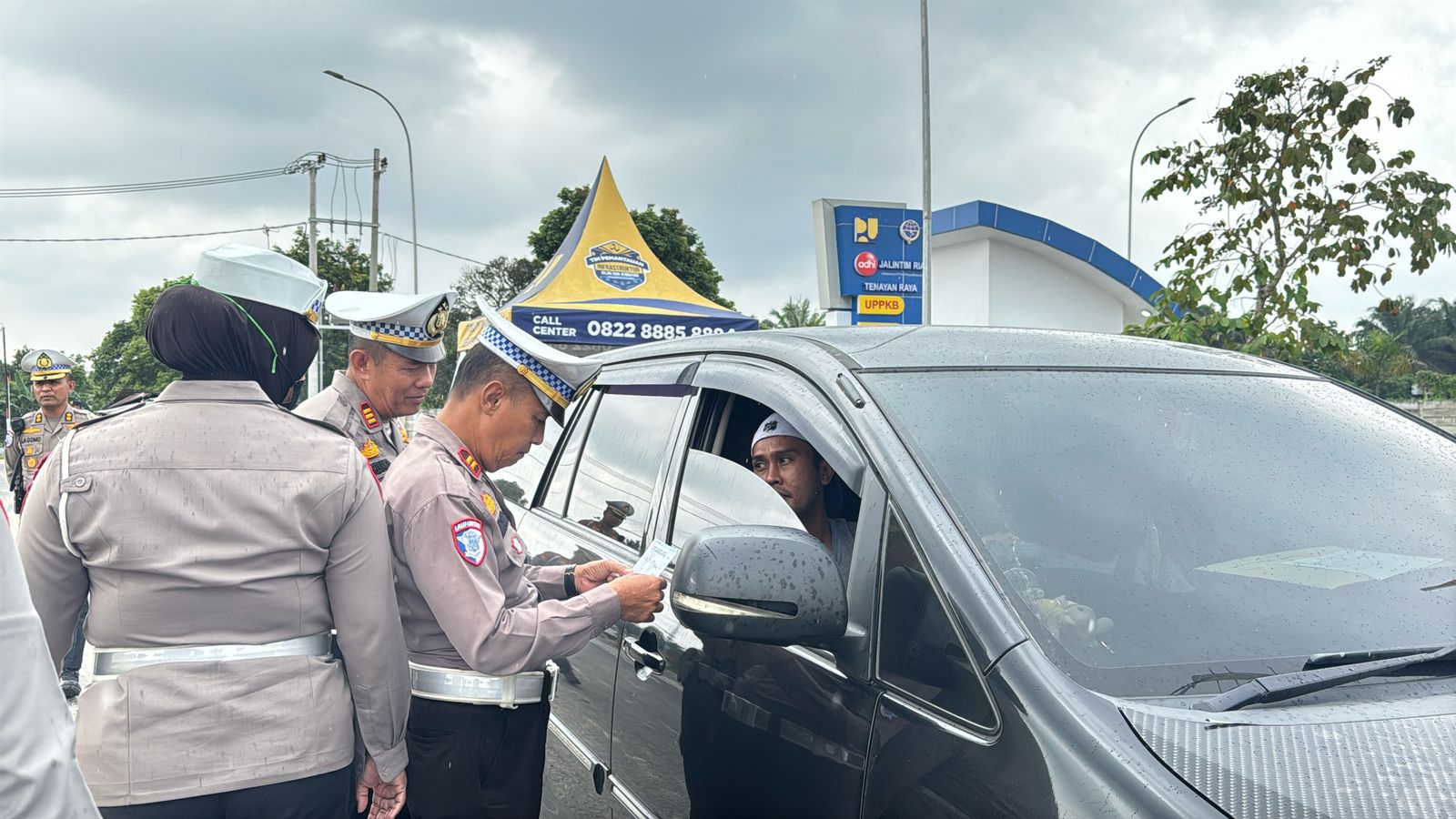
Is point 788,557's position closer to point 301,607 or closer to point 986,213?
point 301,607

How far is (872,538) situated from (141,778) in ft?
4.33

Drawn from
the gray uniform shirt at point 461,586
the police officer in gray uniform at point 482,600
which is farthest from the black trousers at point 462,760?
the gray uniform shirt at point 461,586

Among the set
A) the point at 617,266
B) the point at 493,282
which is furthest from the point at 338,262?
the point at 617,266

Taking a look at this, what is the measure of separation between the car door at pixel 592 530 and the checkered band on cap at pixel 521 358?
1.36 feet

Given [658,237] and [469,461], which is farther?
[658,237]

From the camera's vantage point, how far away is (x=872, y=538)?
6.26 ft

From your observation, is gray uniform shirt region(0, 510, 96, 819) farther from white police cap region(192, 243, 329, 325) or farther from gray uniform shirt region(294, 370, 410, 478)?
gray uniform shirt region(294, 370, 410, 478)

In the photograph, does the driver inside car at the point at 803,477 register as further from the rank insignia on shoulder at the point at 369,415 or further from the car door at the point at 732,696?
the rank insignia on shoulder at the point at 369,415

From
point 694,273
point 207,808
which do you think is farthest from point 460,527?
point 694,273

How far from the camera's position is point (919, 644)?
67.9 inches

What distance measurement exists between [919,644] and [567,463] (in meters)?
2.02

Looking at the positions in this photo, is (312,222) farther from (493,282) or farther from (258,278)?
(258,278)

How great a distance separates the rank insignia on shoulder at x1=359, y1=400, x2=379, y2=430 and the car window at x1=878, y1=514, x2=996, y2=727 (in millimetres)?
3093

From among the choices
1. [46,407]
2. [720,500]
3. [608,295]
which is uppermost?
[608,295]
